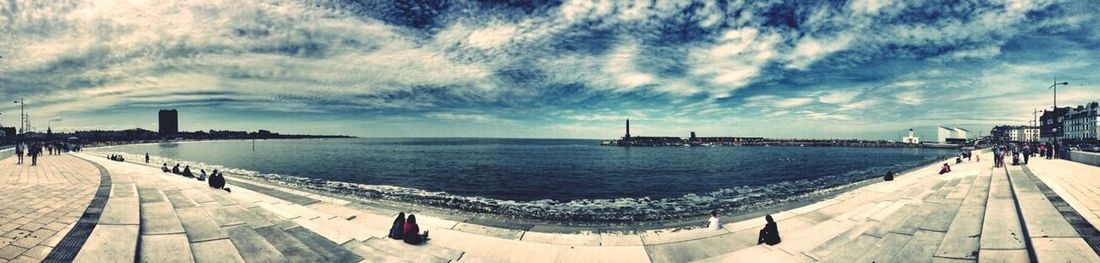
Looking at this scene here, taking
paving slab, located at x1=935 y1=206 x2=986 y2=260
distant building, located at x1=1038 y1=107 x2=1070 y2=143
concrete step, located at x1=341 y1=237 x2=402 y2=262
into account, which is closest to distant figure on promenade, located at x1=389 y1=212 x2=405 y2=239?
concrete step, located at x1=341 y1=237 x2=402 y2=262

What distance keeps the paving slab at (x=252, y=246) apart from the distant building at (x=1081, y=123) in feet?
517

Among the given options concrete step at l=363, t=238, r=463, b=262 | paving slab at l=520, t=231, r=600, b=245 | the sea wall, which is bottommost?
paving slab at l=520, t=231, r=600, b=245

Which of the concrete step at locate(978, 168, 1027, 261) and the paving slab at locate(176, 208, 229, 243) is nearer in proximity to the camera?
the concrete step at locate(978, 168, 1027, 261)

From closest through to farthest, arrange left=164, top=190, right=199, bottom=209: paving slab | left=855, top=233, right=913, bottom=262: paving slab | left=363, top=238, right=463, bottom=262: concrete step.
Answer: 1. left=855, top=233, right=913, bottom=262: paving slab
2. left=363, top=238, right=463, bottom=262: concrete step
3. left=164, top=190, right=199, bottom=209: paving slab

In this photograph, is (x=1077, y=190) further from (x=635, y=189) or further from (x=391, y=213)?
(x=391, y=213)

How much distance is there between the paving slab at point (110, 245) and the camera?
24.9 feet

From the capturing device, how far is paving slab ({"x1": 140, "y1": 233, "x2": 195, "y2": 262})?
27.5 ft

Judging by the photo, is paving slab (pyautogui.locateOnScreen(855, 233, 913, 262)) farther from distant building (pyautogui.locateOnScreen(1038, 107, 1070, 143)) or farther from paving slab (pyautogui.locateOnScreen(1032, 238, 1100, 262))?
distant building (pyautogui.locateOnScreen(1038, 107, 1070, 143))

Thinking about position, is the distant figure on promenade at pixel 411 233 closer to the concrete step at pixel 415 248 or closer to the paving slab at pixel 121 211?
the concrete step at pixel 415 248

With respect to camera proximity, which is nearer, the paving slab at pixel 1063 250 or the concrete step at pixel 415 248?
the paving slab at pixel 1063 250

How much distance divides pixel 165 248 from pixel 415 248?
511 cm

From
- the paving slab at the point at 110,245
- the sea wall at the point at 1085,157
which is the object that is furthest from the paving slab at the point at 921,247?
the sea wall at the point at 1085,157

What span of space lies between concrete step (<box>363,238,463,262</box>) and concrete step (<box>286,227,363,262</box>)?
2.80ft

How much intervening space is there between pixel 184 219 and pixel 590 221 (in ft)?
45.2
